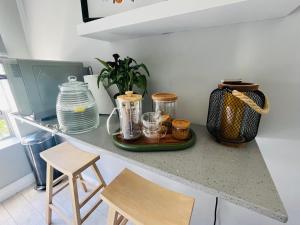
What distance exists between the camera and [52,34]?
4.46 feet

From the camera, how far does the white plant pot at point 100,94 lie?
961 mm

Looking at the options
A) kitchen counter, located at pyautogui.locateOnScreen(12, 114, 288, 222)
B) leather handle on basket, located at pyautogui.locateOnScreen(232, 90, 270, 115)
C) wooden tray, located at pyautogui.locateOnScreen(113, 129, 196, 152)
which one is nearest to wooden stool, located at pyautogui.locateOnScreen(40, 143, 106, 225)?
kitchen counter, located at pyautogui.locateOnScreen(12, 114, 288, 222)

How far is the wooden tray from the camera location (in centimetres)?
62

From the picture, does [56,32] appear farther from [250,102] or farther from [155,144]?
[250,102]

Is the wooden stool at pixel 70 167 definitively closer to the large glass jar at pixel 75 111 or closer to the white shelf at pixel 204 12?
the large glass jar at pixel 75 111

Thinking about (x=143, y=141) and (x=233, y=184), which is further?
(x=143, y=141)

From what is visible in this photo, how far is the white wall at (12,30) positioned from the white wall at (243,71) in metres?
1.08

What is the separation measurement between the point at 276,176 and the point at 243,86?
1.69ft

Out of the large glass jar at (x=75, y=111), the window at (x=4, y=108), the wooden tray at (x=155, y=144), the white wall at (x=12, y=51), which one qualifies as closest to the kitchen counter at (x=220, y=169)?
the wooden tray at (x=155, y=144)

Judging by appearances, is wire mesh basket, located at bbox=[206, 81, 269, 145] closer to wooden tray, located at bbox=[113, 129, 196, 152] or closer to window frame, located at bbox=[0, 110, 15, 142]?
wooden tray, located at bbox=[113, 129, 196, 152]

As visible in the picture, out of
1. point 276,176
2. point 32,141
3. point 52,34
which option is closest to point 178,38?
point 276,176

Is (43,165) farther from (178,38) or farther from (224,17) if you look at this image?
(224,17)

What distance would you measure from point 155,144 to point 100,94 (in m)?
0.54

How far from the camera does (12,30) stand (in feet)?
4.89
